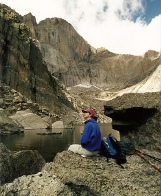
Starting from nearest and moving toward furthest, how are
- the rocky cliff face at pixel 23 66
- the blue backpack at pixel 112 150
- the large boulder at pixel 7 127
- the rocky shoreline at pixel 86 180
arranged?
1. the rocky shoreline at pixel 86 180
2. the blue backpack at pixel 112 150
3. the large boulder at pixel 7 127
4. the rocky cliff face at pixel 23 66

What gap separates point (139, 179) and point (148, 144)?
623cm

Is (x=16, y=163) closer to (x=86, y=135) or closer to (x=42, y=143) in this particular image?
(x=86, y=135)

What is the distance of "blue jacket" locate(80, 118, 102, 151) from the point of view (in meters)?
10.4

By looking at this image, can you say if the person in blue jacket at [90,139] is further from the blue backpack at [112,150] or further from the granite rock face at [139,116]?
the granite rock face at [139,116]

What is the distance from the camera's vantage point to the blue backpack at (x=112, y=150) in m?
10.7

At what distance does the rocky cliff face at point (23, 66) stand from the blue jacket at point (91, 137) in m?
94.0

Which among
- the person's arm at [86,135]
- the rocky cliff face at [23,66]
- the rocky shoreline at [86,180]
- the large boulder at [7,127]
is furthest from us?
the rocky cliff face at [23,66]

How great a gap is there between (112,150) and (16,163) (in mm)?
7702

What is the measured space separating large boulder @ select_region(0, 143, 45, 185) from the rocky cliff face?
8479 cm

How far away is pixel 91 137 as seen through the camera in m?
10.4

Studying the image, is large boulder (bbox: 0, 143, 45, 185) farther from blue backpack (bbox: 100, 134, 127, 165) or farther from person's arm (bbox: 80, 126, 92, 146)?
blue backpack (bbox: 100, 134, 127, 165)

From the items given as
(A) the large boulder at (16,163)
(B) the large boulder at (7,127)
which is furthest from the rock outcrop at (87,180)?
(B) the large boulder at (7,127)

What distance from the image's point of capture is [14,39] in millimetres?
115750

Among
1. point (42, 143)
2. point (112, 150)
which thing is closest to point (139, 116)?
point (112, 150)
